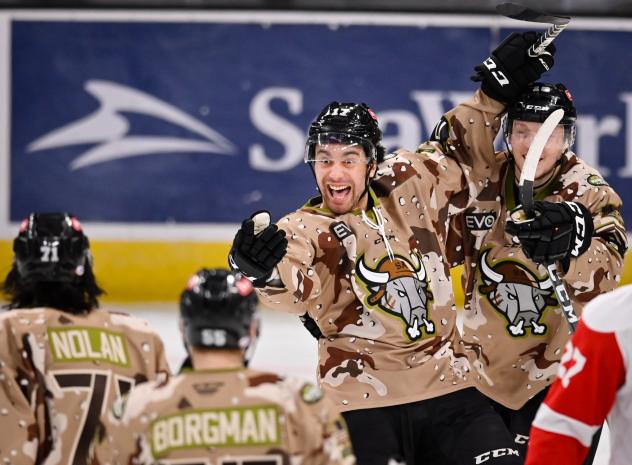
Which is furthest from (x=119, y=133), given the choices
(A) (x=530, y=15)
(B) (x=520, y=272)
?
(B) (x=520, y=272)

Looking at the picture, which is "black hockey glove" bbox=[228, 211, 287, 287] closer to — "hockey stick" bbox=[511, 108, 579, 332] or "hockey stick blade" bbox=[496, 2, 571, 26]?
"hockey stick" bbox=[511, 108, 579, 332]

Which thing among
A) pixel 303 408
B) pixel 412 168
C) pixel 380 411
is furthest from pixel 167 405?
pixel 412 168

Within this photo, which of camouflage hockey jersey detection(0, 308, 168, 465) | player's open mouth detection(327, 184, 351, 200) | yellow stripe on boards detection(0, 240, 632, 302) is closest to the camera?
camouflage hockey jersey detection(0, 308, 168, 465)

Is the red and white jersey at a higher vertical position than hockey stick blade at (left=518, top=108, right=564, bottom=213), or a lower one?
lower

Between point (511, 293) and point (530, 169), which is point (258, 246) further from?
point (511, 293)

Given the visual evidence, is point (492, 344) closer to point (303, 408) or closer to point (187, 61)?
→ point (303, 408)

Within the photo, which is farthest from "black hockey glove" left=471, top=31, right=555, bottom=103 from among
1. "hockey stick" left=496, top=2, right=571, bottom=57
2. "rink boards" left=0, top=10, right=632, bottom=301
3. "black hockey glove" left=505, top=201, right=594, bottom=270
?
"rink boards" left=0, top=10, right=632, bottom=301

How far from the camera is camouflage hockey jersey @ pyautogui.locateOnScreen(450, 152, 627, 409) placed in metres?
3.61

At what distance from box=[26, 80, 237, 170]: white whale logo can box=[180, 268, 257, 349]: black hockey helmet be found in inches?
207

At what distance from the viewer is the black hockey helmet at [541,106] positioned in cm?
361

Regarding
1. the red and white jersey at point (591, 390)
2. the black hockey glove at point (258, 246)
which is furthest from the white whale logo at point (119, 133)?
the red and white jersey at point (591, 390)

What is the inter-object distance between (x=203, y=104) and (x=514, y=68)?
404 centimetres

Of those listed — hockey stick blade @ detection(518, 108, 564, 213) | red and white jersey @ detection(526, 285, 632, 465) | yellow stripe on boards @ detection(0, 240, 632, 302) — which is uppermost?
yellow stripe on boards @ detection(0, 240, 632, 302)

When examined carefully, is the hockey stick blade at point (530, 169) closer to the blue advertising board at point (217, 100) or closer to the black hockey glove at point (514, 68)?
the black hockey glove at point (514, 68)
